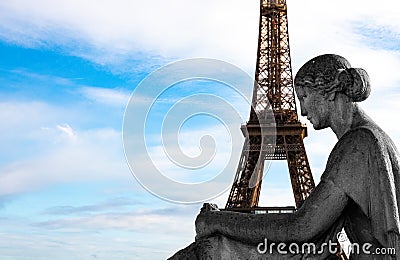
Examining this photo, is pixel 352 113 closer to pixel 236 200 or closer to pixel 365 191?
pixel 365 191

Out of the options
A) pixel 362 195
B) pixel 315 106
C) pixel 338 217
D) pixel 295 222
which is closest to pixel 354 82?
pixel 315 106

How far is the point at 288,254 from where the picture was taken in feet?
15.3

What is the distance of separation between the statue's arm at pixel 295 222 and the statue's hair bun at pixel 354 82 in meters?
0.66

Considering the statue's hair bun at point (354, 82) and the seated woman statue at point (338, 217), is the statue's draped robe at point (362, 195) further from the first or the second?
the statue's hair bun at point (354, 82)

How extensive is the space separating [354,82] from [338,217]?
3.00ft

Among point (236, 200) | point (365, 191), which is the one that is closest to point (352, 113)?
point (365, 191)

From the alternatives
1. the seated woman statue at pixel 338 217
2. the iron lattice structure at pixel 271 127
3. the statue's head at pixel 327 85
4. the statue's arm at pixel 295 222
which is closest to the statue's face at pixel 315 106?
the statue's head at pixel 327 85

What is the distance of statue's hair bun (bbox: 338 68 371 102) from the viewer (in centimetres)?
487

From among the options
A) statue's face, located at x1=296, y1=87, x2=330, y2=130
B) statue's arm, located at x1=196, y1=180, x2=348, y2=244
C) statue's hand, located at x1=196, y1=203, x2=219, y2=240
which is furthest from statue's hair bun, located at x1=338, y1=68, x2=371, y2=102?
statue's hand, located at x1=196, y1=203, x2=219, y2=240

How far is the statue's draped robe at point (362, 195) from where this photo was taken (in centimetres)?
455

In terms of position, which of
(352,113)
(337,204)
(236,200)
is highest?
(236,200)

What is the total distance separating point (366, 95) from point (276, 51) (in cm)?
4089

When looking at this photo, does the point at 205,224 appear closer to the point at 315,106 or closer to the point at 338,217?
the point at 338,217

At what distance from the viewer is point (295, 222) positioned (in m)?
4.67
